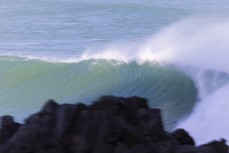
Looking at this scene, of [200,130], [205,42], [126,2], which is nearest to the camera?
[200,130]

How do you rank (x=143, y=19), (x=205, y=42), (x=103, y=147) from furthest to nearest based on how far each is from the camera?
(x=143, y=19) → (x=205, y=42) → (x=103, y=147)

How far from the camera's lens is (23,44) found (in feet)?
71.5

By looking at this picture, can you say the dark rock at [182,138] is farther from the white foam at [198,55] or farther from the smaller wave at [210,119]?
the white foam at [198,55]

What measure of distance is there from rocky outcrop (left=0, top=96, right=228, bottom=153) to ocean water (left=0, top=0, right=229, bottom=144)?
554 cm

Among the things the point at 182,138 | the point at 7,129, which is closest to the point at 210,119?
the point at 182,138

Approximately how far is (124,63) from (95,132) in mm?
12720

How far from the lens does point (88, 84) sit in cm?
1537

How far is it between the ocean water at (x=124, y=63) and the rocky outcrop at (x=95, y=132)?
5.54 m

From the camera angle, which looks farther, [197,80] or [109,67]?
[109,67]

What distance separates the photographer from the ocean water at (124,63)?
12109mm

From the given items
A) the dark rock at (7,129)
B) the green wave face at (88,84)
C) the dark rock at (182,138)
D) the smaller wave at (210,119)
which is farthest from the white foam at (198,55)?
the dark rock at (7,129)

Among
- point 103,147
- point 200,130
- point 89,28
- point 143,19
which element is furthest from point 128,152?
point 143,19

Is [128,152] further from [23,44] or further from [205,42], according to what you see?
[23,44]

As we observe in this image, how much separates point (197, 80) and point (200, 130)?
394 cm
